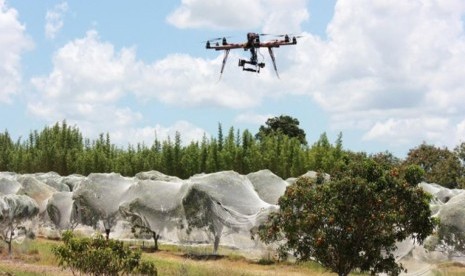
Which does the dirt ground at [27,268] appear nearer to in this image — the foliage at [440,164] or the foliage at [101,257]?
the foliage at [101,257]

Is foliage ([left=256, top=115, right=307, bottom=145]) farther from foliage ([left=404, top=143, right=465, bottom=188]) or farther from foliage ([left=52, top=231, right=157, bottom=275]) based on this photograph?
foliage ([left=52, top=231, right=157, bottom=275])

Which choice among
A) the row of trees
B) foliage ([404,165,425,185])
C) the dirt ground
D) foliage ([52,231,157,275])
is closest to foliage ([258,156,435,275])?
foliage ([404,165,425,185])

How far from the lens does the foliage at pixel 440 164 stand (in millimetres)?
87312

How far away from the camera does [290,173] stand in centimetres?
6906

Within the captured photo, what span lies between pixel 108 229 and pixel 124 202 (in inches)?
148

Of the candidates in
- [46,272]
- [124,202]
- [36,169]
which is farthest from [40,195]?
[36,169]

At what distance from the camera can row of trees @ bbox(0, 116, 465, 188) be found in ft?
229

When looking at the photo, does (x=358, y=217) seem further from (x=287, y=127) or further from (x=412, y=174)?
(x=287, y=127)

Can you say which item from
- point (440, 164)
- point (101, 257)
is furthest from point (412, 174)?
point (440, 164)

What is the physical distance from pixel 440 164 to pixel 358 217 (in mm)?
73106

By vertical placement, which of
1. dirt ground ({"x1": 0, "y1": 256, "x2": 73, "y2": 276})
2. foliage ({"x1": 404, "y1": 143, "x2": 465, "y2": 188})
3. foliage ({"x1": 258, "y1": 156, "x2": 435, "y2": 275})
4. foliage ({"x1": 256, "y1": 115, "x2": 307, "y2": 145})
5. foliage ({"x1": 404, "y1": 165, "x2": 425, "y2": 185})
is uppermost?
foliage ({"x1": 256, "y1": 115, "x2": 307, "y2": 145})

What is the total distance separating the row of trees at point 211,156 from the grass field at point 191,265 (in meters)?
21.3

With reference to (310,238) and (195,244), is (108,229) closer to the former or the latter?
(195,244)

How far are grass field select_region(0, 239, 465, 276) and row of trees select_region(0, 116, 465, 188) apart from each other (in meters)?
21.3
